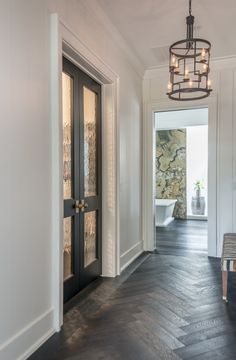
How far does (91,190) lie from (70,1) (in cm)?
191

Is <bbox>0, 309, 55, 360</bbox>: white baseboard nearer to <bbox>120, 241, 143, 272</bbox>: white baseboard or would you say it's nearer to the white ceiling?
<bbox>120, 241, 143, 272</bbox>: white baseboard

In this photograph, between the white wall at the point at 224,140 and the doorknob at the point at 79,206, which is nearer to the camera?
the doorknob at the point at 79,206

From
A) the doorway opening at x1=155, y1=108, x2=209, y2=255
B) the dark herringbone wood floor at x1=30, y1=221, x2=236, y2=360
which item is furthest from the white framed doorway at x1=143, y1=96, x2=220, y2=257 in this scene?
the doorway opening at x1=155, y1=108, x2=209, y2=255

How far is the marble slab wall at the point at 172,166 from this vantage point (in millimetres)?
8656

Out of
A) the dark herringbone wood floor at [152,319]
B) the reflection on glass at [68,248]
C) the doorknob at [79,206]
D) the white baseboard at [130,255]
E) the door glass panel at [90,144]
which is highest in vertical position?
the door glass panel at [90,144]

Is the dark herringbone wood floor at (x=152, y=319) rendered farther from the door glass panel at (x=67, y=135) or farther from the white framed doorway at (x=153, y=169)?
the door glass panel at (x=67, y=135)

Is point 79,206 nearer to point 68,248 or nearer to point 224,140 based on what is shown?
point 68,248

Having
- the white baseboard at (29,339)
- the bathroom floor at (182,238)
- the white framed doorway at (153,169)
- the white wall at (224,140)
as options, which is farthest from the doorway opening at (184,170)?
the white baseboard at (29,339)

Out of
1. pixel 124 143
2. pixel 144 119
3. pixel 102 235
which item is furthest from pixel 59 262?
pixel 144 119

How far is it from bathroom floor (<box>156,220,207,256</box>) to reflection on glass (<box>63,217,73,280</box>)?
7.16ft

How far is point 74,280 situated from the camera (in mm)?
3061

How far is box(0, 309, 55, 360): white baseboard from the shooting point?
1885 mm

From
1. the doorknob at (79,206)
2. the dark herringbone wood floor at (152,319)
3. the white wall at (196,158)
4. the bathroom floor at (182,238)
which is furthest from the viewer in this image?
the white wall at (196,158)

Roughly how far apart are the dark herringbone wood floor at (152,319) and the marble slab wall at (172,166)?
4.62 m
